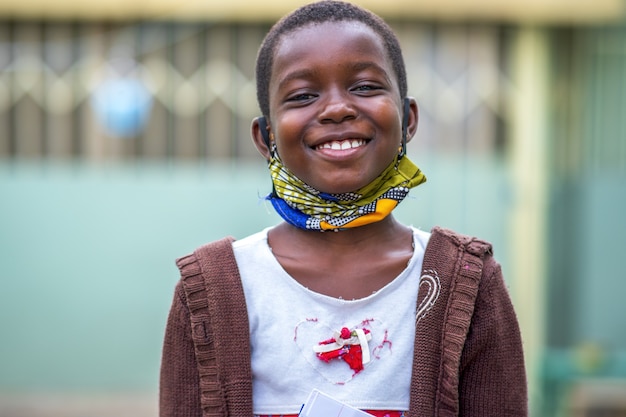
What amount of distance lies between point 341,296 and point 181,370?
39cm

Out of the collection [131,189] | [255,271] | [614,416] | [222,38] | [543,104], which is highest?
[222,38]

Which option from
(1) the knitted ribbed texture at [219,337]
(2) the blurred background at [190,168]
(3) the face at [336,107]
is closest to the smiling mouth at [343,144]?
(3) the face at [336,107]

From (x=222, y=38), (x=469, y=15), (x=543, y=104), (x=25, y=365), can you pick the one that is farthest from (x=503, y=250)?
(x=25, y=365)

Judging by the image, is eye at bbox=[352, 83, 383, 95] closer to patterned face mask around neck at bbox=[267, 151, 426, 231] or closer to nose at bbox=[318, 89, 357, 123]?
nose at bbox=[318, 89, 357, 123]

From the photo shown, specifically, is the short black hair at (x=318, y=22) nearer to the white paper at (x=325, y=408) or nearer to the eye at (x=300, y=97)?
the eye at (x=300, y=97)

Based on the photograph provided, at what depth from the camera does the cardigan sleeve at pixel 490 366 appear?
193cm

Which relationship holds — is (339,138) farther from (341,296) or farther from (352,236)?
(341,296)

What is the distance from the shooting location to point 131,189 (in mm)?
5715

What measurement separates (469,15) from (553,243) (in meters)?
1.60

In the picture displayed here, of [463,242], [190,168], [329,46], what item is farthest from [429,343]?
[190,168]

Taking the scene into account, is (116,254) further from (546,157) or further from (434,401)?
(434,401)

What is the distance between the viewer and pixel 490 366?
1.93 m

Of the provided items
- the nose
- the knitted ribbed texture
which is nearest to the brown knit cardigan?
the knitted ribbed texture

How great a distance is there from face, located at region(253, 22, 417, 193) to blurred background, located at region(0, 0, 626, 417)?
3.68 m
